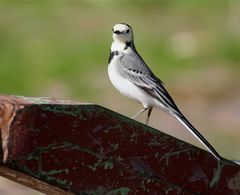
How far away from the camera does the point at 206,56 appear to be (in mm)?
13461

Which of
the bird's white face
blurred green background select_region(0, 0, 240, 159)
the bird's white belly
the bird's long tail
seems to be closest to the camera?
the bird's long tail

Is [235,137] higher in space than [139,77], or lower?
higher

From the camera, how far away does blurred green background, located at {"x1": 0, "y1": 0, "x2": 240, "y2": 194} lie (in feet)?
37.1

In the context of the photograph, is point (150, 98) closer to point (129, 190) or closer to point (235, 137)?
point (129, 190)

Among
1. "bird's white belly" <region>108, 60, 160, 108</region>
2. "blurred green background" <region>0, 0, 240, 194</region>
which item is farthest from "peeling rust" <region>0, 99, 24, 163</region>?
"blurred green background" <region>0, 0, 240, 194</region>

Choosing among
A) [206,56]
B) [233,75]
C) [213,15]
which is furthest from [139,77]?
[213,15]

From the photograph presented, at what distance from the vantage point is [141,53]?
1325 centimetres

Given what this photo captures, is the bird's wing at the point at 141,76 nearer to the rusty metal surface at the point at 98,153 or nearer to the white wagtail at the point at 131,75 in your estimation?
the white wagtail at the point at 131,75

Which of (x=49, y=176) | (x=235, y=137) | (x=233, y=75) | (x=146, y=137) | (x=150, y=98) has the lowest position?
(x=49, y=176)

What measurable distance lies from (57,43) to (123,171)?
1213 cm

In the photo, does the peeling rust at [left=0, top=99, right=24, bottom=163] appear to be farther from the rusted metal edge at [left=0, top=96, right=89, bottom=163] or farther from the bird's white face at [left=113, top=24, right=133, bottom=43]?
the bird's white face at [left=113, top=24, right=133, bottom=43]

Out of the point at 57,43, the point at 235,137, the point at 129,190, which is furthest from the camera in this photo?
the point at 57,43

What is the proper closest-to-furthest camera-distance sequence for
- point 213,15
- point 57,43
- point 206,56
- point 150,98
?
point 150,98 < point 206,56 < point 57,43 < point 213,15

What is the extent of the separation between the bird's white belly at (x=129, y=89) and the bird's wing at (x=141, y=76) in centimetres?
2
